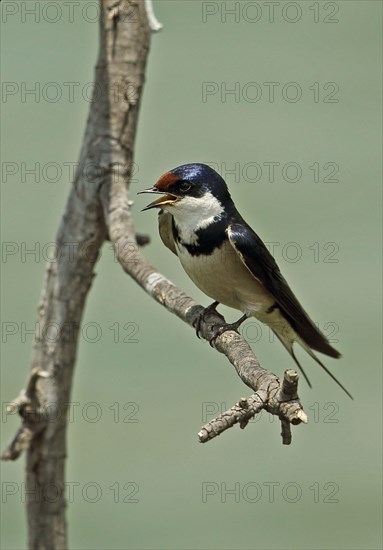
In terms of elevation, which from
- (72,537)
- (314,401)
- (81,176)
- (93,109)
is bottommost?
(72,537)

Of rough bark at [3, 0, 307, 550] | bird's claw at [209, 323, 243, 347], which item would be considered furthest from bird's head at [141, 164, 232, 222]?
bird's claw at [209, 323, 243, 347]

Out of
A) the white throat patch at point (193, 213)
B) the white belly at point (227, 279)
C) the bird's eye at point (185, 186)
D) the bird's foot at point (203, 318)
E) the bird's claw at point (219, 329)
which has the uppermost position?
the bird's eye at point (185, 186)

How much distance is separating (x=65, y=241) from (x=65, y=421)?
346 millimetres

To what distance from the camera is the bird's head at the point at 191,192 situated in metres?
2.37

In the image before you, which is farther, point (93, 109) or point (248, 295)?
point (248, 295)

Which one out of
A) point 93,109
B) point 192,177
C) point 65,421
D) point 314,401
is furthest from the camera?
point 314,401

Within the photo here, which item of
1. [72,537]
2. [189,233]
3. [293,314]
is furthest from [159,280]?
[72,537]

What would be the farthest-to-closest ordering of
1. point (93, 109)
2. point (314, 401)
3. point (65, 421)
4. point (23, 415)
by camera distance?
point (314, 401) → point (93, 109) → point (65, 421) → point (23, 415)

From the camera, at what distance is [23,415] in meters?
1.96

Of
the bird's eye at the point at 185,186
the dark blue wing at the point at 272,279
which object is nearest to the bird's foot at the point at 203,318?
the dark blue wing at the point at 272,279

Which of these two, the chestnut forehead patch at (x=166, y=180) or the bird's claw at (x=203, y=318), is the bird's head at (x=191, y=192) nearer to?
the chestnut forehead patch at (x=166, y=180)

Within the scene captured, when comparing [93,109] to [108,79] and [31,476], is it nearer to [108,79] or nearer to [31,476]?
[108,79]

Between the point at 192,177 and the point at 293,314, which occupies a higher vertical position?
the point at 192,177

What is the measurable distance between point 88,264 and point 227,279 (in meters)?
0.41
